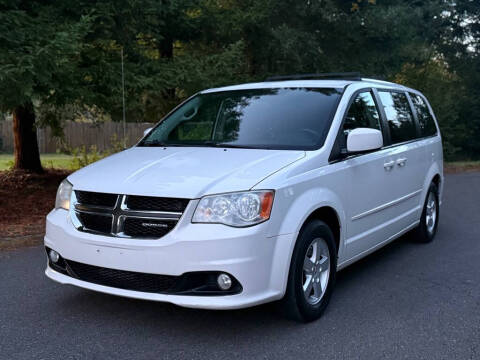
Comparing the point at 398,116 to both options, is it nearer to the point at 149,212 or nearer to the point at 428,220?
the point at 428,220

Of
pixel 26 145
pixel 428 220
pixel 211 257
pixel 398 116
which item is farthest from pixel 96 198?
pixel 26 145

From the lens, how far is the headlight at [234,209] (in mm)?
3633

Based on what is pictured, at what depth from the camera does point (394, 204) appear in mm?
5598

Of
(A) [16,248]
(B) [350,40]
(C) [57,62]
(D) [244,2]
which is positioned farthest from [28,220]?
(B) [350,40]

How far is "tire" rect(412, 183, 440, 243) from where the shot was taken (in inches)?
266

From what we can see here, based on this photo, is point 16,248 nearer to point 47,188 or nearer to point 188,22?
point 47,188

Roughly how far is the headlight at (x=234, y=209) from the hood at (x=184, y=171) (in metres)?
0.05

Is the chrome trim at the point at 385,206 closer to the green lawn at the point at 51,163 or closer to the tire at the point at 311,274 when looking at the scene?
the tire at the point at 311,274

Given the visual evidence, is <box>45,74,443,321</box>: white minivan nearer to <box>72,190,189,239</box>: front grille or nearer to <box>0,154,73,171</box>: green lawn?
<box>72,190,189,239</box>: front grille

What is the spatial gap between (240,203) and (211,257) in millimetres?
398

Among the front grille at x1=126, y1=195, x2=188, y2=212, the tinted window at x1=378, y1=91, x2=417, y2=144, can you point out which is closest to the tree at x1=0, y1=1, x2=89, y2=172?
the front grille at x1=126, y1=195, x2=188, y2=212

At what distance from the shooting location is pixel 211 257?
3.57m

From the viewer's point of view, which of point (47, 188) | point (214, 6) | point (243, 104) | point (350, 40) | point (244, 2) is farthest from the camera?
point (350, 40)

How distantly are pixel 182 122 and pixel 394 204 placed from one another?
227cm
